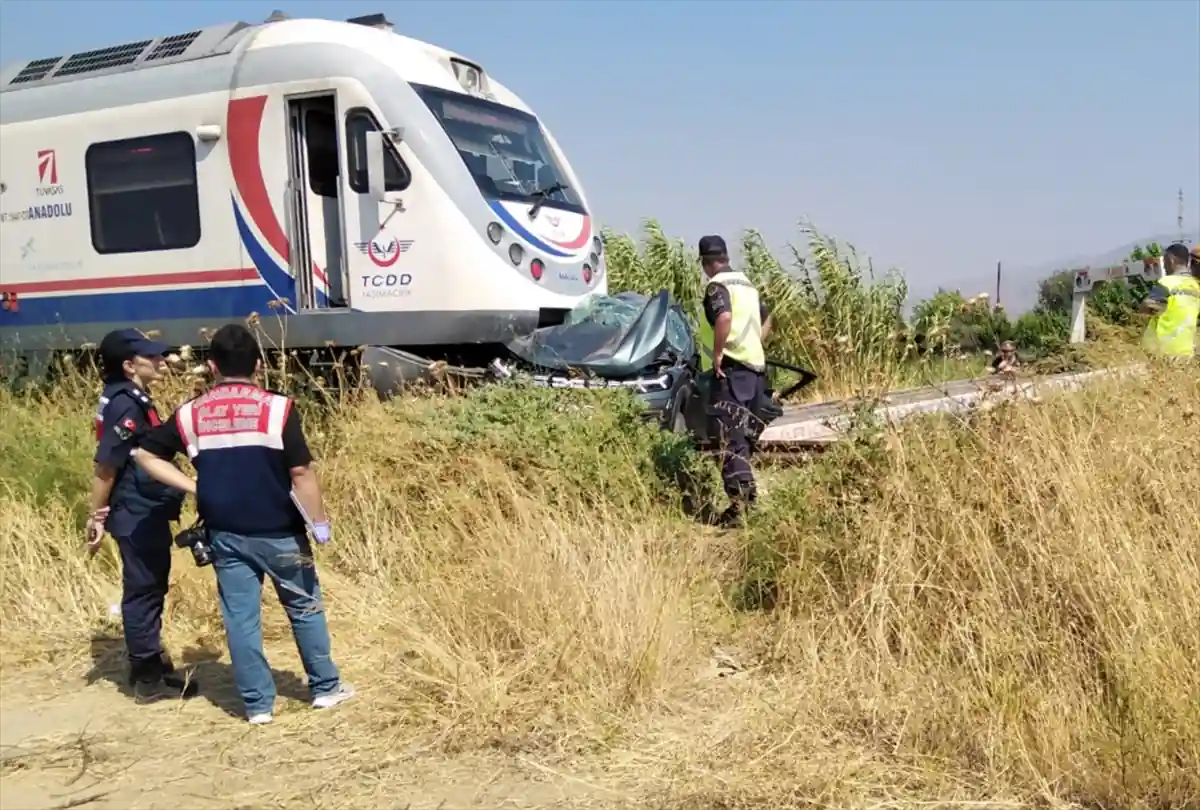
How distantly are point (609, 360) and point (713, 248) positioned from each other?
5.61 feet

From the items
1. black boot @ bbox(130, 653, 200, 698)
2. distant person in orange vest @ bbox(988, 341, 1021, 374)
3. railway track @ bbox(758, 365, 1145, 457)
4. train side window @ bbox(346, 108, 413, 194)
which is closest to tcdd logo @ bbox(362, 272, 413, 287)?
train side window @ bbox(346, 108, 413, 194)

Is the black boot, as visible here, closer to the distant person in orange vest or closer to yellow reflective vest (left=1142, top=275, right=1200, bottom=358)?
the distant person in orange vest

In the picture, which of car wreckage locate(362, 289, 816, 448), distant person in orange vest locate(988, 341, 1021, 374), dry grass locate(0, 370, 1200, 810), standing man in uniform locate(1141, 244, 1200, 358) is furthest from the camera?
car wreckage locate(362, 289, 816, 448)

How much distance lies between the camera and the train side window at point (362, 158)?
8.50 meters

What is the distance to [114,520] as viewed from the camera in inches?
191

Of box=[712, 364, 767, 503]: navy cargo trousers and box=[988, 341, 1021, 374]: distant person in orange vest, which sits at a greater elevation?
box=[988, 341, 1021, 374]: distant person in orange vest

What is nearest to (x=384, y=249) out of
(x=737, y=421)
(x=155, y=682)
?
(x=737, y=421)

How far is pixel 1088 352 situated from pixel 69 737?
5407 mm

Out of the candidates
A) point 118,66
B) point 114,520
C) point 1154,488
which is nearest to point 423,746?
point 114,520

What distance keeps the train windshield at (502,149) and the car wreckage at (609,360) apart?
3.67 ft

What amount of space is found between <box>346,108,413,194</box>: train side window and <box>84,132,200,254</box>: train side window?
1526 millimetres

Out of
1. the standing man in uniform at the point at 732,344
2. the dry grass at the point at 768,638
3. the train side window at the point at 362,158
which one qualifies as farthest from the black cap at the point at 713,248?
the train side window at the point at 362,158

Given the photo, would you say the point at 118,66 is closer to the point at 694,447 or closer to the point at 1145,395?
the point at 694,447

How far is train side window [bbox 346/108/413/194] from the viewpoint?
8.50 meters
